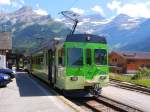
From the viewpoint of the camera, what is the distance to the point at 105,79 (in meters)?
19.0

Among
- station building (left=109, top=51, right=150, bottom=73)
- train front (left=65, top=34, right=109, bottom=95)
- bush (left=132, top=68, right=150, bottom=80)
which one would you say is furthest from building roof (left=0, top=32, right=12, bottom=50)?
station building (left=109, top=51, right=150, bottom=73)

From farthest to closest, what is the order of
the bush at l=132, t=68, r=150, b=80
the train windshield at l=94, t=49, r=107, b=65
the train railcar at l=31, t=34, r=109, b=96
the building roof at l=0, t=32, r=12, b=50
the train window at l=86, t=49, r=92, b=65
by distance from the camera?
the building roof at l=0, t=32, r=12, b=50 < the bush at l=132, t=68, r=150, b=80 < the train windshield at l=94, t=49, r=107, b=65 < the train window at l=86, t=49, r=92, b=65 < the train railcar at l=31, t=34, r=109, b=96

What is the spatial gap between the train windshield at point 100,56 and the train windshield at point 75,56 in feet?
2.63

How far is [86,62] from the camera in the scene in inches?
736

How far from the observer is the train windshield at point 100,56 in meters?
19.0

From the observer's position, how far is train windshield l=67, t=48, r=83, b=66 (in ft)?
60.4

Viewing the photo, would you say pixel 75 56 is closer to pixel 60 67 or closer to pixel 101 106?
pixel 60 67

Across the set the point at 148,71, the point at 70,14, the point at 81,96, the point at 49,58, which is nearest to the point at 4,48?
the point at 148,71

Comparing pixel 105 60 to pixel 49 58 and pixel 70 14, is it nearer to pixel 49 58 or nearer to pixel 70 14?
pixel 49 58

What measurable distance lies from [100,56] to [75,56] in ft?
4.30

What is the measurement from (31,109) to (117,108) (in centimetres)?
376

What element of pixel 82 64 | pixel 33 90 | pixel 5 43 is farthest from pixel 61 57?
pixel 5 43

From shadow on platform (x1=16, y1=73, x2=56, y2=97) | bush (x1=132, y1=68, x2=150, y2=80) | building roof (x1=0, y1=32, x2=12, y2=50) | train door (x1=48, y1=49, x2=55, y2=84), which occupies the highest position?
building roof (x1=0, y1=32, x2=12, y2=50)

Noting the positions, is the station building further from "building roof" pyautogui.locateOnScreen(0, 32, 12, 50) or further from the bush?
the bush
